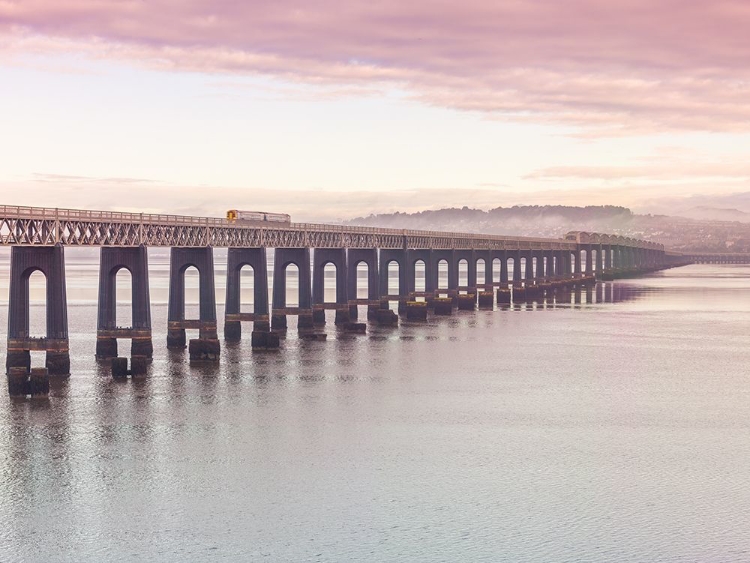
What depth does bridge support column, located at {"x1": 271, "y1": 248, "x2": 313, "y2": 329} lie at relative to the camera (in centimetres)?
11338

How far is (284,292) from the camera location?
378 ft

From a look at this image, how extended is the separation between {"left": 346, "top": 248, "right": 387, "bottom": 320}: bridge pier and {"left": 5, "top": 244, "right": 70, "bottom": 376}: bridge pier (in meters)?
59.0

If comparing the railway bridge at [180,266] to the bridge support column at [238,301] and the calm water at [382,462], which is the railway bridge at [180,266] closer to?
the bridge support column at [238,301]

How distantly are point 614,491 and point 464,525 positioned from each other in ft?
28.2

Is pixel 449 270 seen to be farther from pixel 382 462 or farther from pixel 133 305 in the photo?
pixel 382 462

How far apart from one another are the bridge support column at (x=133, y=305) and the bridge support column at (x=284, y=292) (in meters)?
27.2

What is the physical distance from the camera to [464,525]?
43250 mm

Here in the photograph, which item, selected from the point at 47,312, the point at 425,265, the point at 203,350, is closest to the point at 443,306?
the point at 425,265

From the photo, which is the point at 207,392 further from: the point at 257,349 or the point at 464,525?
the point at 464,525

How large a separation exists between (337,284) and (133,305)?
44158 mm

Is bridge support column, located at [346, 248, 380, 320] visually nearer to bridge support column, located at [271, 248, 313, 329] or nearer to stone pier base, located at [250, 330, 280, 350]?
bridge support column, located at [271, 248, 313, 329]

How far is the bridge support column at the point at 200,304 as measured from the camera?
90.8m

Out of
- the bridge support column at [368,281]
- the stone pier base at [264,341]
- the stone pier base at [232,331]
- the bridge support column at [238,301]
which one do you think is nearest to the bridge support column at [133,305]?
the stone pier base at [264,341]

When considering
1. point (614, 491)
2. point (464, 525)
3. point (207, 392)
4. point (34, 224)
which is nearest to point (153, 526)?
point (464, 525)
